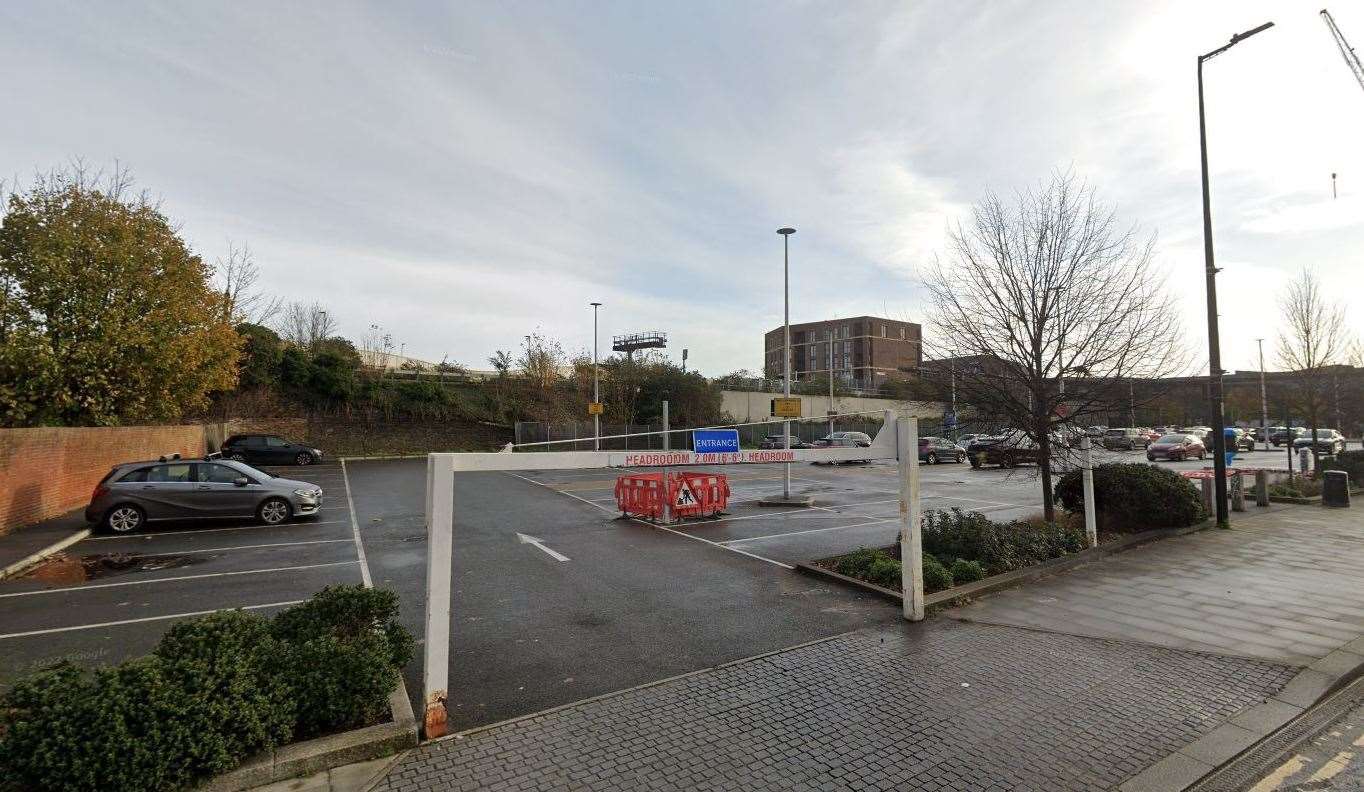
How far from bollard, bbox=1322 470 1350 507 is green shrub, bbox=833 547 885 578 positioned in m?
14.5

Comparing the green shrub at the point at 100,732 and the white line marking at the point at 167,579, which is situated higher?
the green shrub at the point at 100,732

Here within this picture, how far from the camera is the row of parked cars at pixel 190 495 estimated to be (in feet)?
39.6

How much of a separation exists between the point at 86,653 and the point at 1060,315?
43.5ft

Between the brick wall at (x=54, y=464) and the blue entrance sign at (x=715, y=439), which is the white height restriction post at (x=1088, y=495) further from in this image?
the brick wall at (x=54, y=464)

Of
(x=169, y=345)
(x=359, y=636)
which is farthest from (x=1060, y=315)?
(x=169, y=345)

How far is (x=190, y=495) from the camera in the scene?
12.7 metres

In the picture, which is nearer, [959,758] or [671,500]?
[959,758]

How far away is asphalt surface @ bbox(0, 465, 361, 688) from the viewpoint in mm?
6309

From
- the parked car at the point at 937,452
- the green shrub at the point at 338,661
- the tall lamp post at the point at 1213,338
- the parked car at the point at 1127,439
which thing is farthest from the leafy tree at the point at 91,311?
the parked car at the point at 1127,439

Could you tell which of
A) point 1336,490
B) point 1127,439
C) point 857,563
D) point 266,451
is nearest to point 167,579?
point 857,563

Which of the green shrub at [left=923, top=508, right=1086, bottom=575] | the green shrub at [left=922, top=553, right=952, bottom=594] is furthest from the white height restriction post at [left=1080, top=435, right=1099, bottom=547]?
the green shrub at [left=922, top=553, right=952, bottom=594]

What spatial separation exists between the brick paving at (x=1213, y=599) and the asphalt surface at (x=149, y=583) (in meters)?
8.69

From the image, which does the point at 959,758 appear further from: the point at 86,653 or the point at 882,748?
the point at 86,653

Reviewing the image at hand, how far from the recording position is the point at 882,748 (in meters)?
4.22
